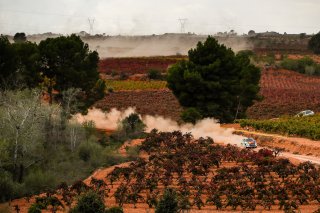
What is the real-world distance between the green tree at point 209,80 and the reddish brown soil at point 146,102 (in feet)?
39.6

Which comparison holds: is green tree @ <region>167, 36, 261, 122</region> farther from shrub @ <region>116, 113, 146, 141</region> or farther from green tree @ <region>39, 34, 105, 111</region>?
green tree @ <region>39, 34, 105, 111</region>

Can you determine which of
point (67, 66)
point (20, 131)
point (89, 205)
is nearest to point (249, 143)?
point (20, 131)

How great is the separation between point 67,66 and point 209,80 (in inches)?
596

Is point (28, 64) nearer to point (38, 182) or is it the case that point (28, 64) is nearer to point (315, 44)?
point (38, 182)

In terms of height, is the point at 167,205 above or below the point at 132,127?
above

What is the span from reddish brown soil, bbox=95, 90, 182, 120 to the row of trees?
17149mm

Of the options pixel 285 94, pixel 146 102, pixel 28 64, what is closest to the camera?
pixel 28 64

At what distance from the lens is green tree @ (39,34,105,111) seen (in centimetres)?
5588

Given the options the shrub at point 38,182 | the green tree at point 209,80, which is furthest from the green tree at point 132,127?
the shrub at point 38,182

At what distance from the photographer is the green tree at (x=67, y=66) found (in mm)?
55875

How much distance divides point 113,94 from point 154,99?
274 inches

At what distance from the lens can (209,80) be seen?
59.2m

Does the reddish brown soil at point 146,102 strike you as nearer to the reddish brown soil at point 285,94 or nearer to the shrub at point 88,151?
the reddish brown soil at point 285,94

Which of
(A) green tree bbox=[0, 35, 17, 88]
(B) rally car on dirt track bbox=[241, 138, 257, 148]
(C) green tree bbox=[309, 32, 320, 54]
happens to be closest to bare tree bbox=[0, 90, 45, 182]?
(A) green tree bbox=[0, 35, 17, 88]
